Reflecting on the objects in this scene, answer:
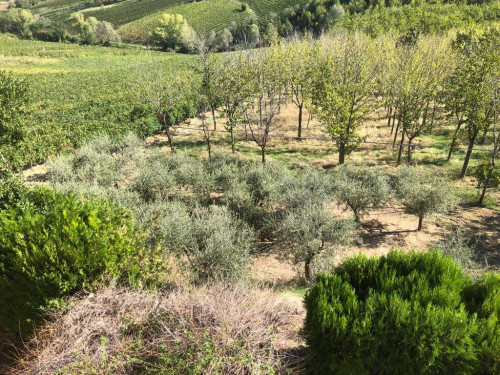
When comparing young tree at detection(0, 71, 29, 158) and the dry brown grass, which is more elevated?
young tree at detection(0, 71, 29, 158)

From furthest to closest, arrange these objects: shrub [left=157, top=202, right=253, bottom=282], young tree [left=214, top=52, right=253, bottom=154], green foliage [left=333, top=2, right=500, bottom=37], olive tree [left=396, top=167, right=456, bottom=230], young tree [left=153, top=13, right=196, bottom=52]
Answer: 1. young tree [left=153, top=13, right=196, bottom=52]
2. green foliage [left=333, top=2, right=500, bottom=37]
3. young tree [left=214, top=52, right=253, bottom=154]
4. olive tree [left=396, top=167, right=456, bottom=230]
5. shrub [left=157, top=202, right=253, bottom=282]

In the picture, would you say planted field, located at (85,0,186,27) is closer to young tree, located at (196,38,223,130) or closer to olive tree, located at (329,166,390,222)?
young tree, located at (196,38,223,130)

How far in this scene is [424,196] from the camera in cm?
1571

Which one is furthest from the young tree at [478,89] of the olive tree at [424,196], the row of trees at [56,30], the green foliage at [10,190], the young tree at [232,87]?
the row of trees at [56,30]

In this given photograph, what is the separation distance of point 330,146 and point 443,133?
1176 cm

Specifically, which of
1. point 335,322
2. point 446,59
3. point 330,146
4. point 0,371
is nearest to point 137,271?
point 0,371

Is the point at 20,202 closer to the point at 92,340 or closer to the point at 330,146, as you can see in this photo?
the point at 92,340

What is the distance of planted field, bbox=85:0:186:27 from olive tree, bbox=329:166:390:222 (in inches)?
5798

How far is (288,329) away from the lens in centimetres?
711

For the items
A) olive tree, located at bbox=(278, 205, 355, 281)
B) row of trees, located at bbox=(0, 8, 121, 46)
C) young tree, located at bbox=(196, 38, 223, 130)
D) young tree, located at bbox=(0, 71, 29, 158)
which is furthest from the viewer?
row of trees, located at bbox=(0, 8, 121, 46)

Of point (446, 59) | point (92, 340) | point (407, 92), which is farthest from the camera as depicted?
point (446, 59)

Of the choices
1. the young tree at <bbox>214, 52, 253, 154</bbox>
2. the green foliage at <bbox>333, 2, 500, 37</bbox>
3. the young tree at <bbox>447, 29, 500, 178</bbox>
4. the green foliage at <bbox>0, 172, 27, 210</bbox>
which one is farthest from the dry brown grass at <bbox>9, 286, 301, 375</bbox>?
the green foliage at <bbox>333, 2, 500, 37</bbox>

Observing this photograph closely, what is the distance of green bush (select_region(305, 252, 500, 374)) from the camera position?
5.32m

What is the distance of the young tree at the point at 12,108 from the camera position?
1672 cm
